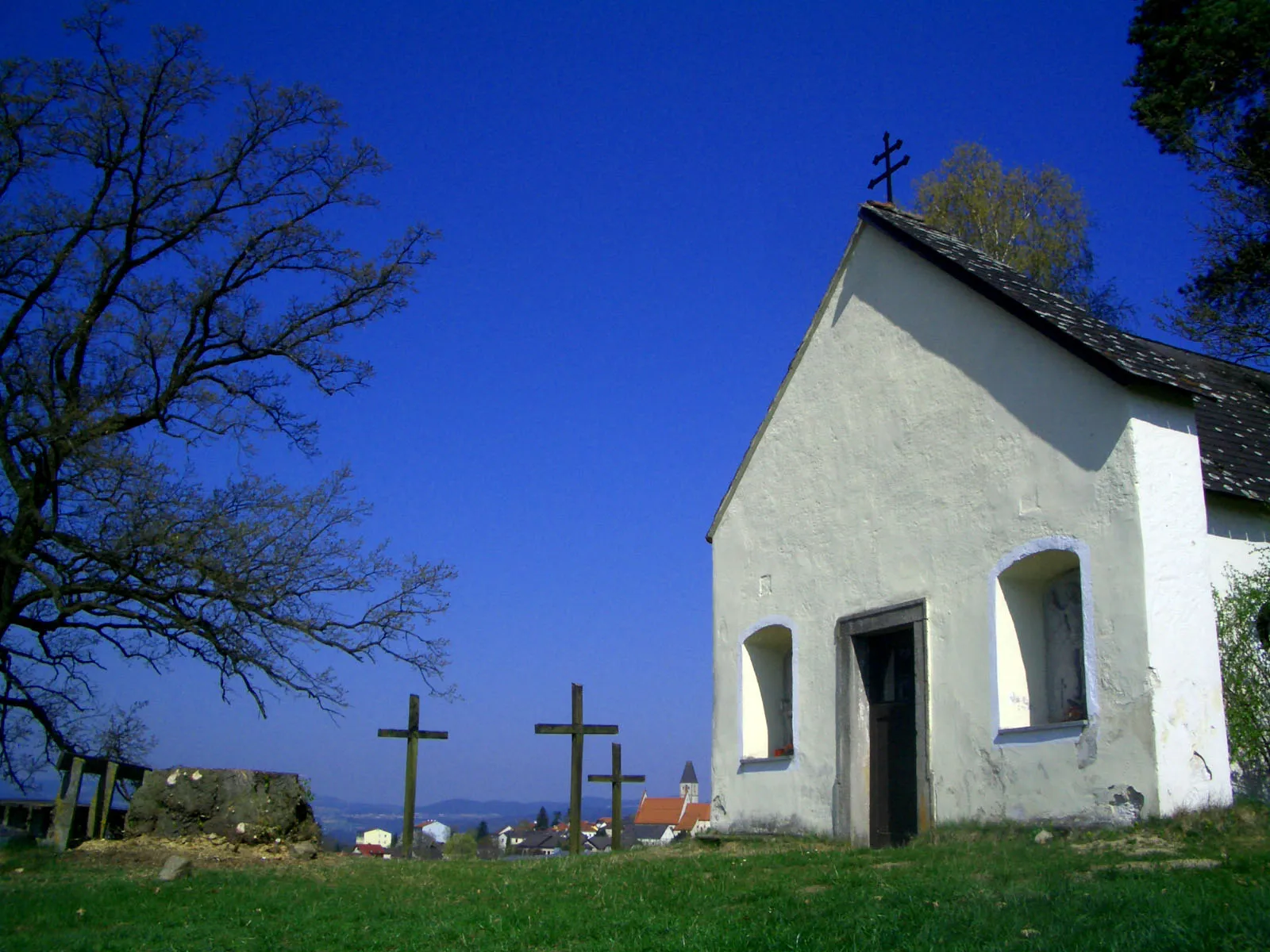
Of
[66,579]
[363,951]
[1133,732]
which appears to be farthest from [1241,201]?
[66,579]

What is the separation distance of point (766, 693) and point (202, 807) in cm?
749

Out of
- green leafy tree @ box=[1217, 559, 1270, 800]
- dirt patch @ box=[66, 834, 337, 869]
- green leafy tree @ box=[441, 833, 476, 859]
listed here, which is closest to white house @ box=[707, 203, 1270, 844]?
green leafy tree @ box=[1217, 559, 1270, 800]

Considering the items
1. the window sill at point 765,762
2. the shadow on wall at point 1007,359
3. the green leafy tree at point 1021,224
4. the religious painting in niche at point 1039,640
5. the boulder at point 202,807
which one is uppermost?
the green leafy tree at point 1021,224

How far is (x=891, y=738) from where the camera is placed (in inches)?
496

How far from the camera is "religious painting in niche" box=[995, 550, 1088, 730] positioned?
10680mm

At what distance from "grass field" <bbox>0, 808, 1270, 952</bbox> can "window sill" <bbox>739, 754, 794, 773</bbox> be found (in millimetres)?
2715

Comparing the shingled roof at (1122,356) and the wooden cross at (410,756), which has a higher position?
the shingled roof at (1122,356)

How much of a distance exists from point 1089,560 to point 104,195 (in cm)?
1524

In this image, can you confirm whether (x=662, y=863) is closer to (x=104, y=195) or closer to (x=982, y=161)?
(x=104, y=195)

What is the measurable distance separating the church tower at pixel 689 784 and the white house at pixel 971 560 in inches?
1401

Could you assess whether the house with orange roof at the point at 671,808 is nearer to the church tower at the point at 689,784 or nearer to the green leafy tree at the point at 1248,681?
the church tower at the point at 689,784

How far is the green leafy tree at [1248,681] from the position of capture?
997 cm

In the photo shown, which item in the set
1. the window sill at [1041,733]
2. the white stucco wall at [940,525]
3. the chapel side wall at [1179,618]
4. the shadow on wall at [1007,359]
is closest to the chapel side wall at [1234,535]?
the chapel side wall at [1179,618]

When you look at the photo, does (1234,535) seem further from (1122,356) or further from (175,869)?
(175,869)
